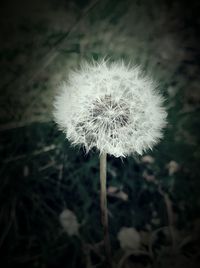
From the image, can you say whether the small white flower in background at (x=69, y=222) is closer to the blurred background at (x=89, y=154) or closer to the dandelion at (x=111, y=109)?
the blurred background at (x=89, y=154)

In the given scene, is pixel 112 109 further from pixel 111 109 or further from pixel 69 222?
pixel 69 222

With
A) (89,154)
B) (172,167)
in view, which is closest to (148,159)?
(172,167)

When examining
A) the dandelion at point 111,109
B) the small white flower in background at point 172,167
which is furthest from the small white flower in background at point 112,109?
the small white flower in background at point 172,167

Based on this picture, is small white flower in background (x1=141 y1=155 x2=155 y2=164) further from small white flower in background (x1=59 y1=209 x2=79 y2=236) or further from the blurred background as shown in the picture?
small white flower in background (x1=59 y1=209 x2=79 y2=236)

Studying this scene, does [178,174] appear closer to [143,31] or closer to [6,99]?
[143,31]

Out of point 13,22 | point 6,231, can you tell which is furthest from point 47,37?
point 6,231

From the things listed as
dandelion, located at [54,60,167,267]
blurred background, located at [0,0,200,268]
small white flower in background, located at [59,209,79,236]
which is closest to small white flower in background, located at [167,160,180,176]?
blurred background, located at [0,0,200,268]

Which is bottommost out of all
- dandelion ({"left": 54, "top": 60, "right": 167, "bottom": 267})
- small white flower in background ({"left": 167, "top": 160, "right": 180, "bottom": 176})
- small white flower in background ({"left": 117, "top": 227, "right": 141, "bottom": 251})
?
small white flower in background ({"left": 117, "top": 227, "right": 141, "bottom": 251})
